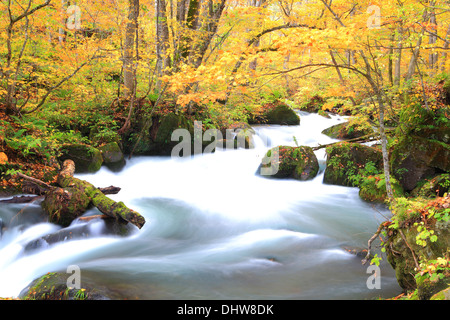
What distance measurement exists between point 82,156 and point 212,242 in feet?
15.8

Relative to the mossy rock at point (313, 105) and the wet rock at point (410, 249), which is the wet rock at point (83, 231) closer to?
the wet rock at point (410, 249)

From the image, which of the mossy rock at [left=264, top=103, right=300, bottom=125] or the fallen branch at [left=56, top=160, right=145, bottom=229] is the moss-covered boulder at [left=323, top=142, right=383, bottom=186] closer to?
the fallen branch at [left=56, top=160, right=145, bottom=229]

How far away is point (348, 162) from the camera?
8.85 m

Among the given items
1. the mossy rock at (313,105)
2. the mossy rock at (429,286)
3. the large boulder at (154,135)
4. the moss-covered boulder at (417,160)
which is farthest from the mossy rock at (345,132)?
the mossy rock at (429,286)

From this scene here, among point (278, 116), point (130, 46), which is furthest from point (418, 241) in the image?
point (278, 116)

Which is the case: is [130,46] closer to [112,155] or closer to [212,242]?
[112,155]

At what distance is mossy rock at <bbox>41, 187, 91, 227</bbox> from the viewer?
558 cm

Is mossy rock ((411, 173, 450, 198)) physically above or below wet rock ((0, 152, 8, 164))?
below

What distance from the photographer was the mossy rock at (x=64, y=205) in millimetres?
5582

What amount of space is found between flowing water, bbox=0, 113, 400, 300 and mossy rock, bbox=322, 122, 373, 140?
136 inches

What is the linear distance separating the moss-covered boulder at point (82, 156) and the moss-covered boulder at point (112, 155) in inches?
21.8

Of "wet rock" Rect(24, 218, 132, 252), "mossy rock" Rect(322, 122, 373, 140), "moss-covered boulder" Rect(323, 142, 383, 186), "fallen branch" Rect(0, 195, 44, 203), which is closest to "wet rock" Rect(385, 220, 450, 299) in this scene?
"wet rock" Rect(24, 218, 132, 252)
